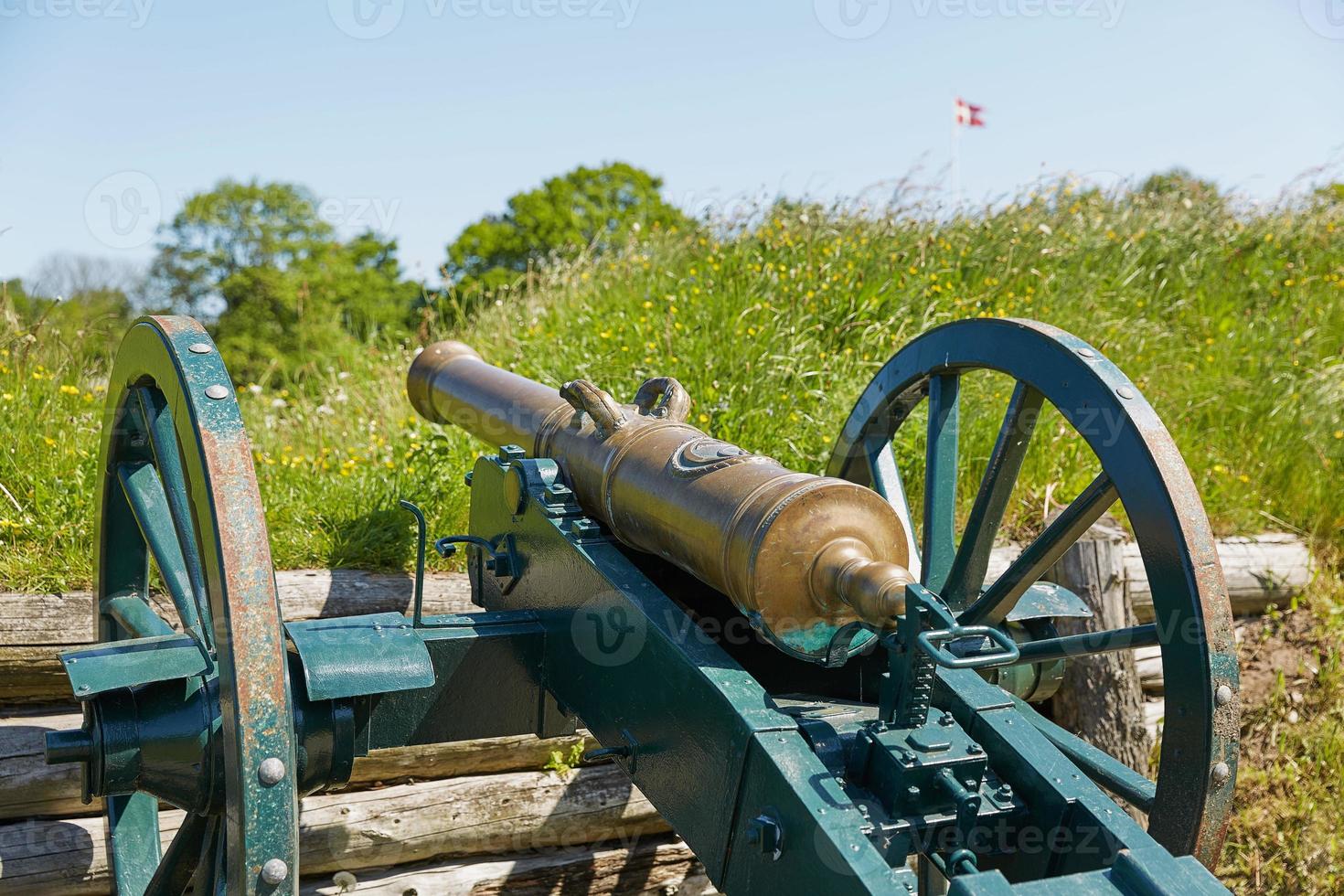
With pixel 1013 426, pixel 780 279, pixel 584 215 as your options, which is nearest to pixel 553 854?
pixel 1013 426

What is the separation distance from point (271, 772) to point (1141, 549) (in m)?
1.55

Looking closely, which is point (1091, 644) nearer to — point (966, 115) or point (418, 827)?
point (418, 827)

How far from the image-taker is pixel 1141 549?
2.15 metres

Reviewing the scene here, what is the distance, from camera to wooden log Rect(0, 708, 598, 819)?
3170 millimetres

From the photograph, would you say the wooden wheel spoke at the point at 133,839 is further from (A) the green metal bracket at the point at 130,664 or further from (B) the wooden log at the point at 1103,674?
(B) the wooden log at the point at 1103,674

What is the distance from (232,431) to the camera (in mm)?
1890

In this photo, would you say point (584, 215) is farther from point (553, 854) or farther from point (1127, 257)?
point (553, 854)

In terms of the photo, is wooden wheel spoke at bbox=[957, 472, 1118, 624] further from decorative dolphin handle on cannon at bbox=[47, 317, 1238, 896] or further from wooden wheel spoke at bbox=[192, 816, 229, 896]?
wooden wheel spoke at bbox=[192, 816, 229, 896]

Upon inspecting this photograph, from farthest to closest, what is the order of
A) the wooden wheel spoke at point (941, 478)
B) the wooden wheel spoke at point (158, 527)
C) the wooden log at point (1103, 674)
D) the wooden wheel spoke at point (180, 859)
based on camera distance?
A: the wooden log at point (1103, 674) < the wooden wheel spoke at point (941, 478) < the wooden wheel spoke at point (158, 527) < the wooden wheel spoke at point (180, 859)

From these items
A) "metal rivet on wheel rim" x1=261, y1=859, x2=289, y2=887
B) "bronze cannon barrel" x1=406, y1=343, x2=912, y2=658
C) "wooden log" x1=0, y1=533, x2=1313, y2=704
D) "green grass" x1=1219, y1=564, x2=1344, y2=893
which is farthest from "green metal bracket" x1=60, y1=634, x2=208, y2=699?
"green grass" x1=1219, y1=564, x2=1344, y2=893

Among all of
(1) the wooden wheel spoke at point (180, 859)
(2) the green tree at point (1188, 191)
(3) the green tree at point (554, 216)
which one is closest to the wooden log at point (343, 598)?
(1) the wooden wheel spoke at point (180, 859)

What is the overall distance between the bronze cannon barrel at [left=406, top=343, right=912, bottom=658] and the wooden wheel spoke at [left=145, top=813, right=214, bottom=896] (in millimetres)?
1018

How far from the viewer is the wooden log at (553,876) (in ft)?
11.2

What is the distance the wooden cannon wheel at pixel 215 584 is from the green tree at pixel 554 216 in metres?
19.1
